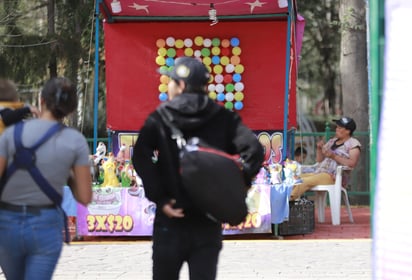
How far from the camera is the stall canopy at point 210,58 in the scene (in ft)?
40.6

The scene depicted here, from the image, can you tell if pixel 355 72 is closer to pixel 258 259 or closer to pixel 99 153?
pixel 99 153

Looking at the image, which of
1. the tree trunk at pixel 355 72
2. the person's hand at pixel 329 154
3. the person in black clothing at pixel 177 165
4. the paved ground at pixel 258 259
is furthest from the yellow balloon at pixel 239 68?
the person in black clothing at pixel 177 165

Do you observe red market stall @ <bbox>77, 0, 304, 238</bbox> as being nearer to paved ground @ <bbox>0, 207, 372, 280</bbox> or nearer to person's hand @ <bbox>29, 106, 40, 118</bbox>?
paved ground @ <bbox>0, 207, 372, 280</bbox>

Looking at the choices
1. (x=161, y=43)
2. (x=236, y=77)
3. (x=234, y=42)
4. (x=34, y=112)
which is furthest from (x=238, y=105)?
(x=34, y=112)

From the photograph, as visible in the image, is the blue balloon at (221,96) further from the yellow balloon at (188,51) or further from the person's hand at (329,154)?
the person's hand at (329,154)

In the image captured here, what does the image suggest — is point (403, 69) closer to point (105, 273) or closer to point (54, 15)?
point (105, 273)

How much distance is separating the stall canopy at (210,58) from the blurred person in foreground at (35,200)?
788cm

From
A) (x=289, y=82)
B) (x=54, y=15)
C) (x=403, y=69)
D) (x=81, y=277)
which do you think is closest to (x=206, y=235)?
(x=403, y=69)

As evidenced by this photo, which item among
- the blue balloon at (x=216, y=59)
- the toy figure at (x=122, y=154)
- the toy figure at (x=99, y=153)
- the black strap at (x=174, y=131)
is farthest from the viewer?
the blue balloon at (x=216, y=59)

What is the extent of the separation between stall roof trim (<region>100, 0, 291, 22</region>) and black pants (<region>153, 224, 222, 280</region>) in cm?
721

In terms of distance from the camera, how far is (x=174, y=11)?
12.1 meters

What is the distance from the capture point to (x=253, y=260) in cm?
887

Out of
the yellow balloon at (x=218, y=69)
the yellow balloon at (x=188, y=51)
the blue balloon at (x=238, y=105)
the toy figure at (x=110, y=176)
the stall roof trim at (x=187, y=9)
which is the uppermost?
the stall roof trim at (x=187, y=9)

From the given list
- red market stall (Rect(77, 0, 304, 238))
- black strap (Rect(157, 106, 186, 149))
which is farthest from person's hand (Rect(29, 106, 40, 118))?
red market stall (Rect(77, 0, 304, 238))
